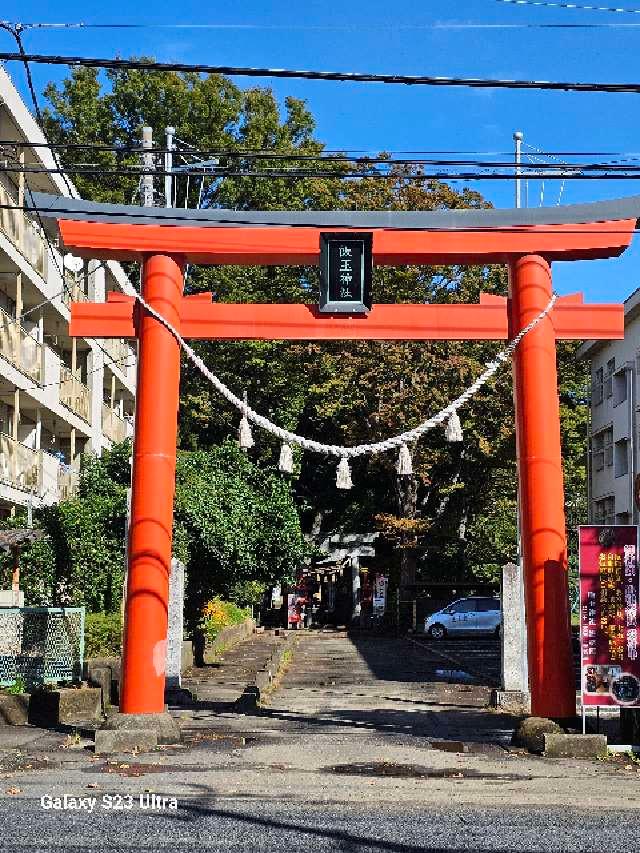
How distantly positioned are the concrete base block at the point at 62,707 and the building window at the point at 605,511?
33.3 metres

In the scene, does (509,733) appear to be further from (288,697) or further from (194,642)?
(194,642)

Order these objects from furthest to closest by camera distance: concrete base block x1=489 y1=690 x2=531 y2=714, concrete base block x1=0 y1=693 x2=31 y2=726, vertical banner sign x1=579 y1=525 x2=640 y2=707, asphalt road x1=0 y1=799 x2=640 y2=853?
concrete base block x1=489 y1=690 x2=531 y2=714 → concrete base block x1=0 y1=693 x2=31 y2=726 → vertical banner sign x1=579 y1=525 x2=640 y2=707 → asphalt road x1=0 y1=799 x2=640 y2=853

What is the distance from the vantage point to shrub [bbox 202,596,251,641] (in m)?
29.6

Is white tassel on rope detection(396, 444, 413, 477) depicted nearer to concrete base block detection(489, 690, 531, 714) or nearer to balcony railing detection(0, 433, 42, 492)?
concrete base block detection(489, 690, 531, 714)

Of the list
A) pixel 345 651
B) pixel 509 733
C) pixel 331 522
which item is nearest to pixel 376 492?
pixel 331 522

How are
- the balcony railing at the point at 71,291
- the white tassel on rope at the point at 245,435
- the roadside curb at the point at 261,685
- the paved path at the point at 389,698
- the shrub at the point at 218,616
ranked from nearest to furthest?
the white tassel on rope at the point at 245,435 < the paved path at the point at 389,698 < the roadside curb at the point at 261,685 < the shrub at the point at 218,616 < the balcony railing at the point at 71,291

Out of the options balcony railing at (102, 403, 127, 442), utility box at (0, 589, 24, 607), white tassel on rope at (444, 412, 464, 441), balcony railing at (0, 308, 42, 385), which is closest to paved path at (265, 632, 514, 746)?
white tassel on rope at (444, 412, 464, 441)

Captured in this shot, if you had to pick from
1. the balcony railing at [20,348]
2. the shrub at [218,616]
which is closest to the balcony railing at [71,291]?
the balcony railing at [20,348]

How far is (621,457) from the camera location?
44281 millimetres

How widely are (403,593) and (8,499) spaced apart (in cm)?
2089

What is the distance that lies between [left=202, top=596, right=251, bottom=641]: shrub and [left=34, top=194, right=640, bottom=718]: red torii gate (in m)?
15.9

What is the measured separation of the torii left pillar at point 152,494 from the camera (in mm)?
12953

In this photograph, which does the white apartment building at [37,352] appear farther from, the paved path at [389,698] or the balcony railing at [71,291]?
the paved path at [389,698]

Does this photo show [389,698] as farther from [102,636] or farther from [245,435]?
[245,435]
